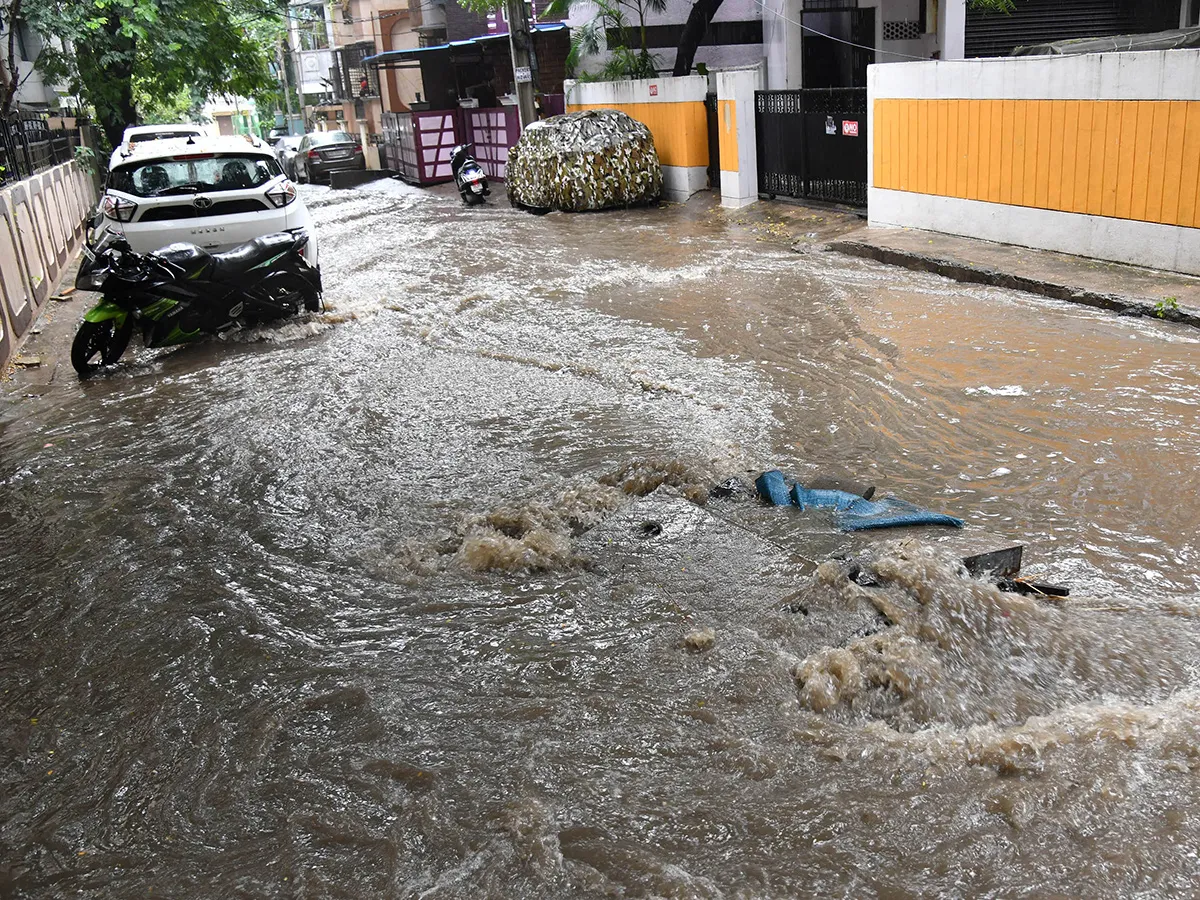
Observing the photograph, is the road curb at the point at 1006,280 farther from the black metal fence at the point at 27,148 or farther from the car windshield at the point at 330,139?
the car windshield at the point at 330,139

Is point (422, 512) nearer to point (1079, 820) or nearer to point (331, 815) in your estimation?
Answer: point (331, 815)

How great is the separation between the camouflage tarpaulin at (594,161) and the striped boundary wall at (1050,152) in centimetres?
486

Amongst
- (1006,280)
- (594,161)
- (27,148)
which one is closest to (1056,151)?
(1006,280)

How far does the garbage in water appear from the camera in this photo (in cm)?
460

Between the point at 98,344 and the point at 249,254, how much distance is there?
1509mm

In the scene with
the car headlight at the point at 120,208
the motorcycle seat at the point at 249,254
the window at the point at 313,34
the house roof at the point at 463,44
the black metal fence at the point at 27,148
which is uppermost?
the window at the point at 313,34

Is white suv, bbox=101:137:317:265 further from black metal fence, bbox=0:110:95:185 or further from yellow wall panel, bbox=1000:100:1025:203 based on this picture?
yellow wall panel, bbox=1000:100:1025:203

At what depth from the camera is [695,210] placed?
15570mm

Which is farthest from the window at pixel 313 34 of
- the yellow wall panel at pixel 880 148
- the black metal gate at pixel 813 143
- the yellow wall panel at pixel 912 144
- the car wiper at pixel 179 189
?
the car wiper at pixel 179 189

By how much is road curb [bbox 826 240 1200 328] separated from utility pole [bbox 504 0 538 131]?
9.28m

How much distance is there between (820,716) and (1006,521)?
1.79m

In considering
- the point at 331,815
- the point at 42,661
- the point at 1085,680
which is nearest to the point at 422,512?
the point at 42,661

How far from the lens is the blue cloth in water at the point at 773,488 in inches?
196

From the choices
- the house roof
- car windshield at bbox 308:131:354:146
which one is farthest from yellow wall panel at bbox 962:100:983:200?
car windshield at bbox 308:131:354:146
